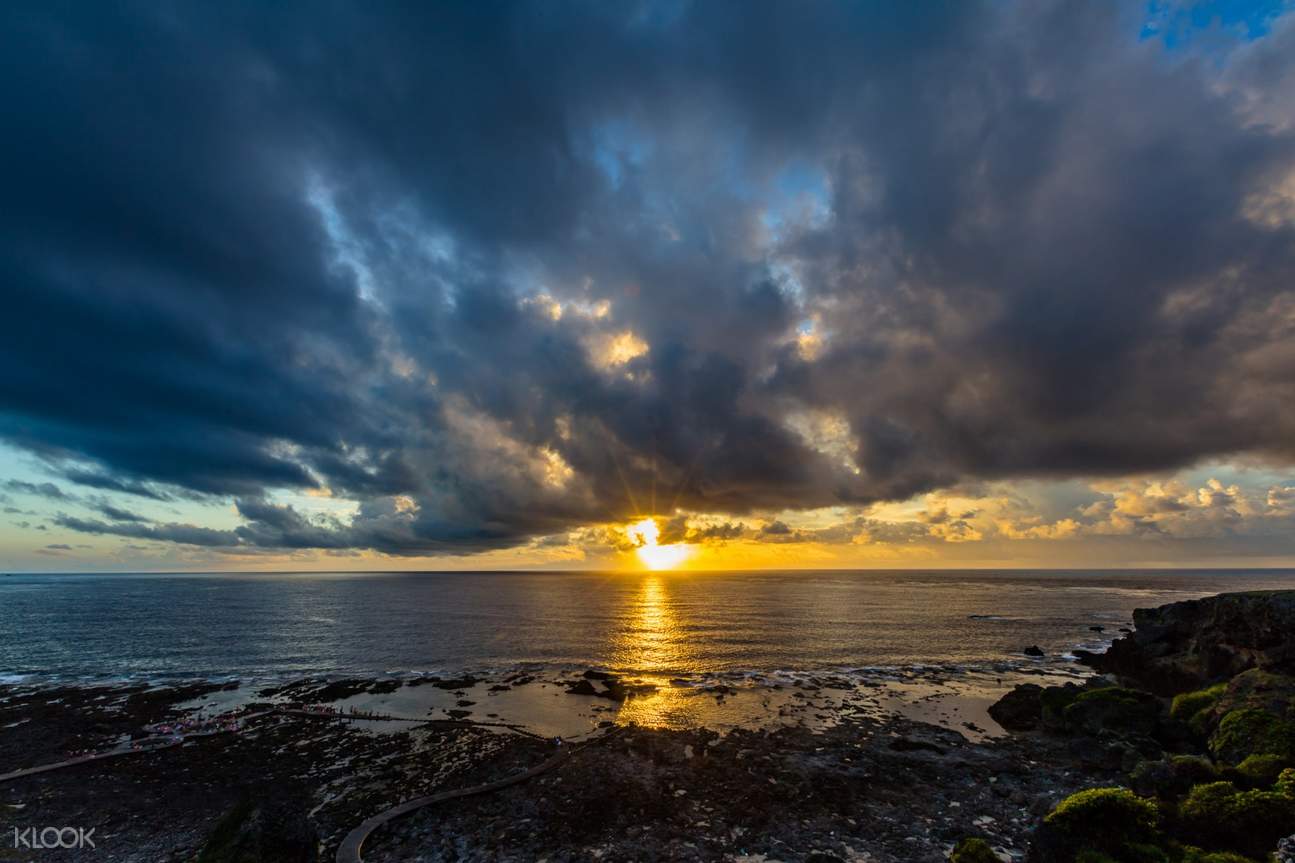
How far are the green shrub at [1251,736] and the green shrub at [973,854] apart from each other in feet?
50.9

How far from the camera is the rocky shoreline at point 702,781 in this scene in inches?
725

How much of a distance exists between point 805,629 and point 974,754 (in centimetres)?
5688

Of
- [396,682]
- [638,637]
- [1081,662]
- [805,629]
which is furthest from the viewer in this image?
[805,629]

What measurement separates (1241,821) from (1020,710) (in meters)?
22.4

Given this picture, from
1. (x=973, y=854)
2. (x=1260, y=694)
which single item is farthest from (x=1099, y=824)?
(x=1260, y=694)

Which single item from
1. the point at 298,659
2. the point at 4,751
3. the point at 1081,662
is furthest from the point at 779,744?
the point at 298,659

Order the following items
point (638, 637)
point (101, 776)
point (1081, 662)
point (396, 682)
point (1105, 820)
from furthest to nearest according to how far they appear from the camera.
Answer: point (638, 637)
point (1081, 662)
point (396, 682)
point (101, 776)
point (1105, 820)

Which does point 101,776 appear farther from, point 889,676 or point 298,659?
point 889,676

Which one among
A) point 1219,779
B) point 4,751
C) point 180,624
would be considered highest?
point 1219,779

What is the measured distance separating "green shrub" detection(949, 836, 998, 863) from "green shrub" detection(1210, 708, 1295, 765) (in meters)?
15.5

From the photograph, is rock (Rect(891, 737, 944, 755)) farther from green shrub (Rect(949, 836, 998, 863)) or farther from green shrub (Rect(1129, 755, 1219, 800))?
green shrub (Rect(949, 836, 998, 863))

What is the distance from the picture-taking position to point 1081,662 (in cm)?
5697

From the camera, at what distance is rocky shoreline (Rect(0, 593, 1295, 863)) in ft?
60.4

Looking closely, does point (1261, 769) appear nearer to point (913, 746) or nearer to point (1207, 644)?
point (913, 746)
